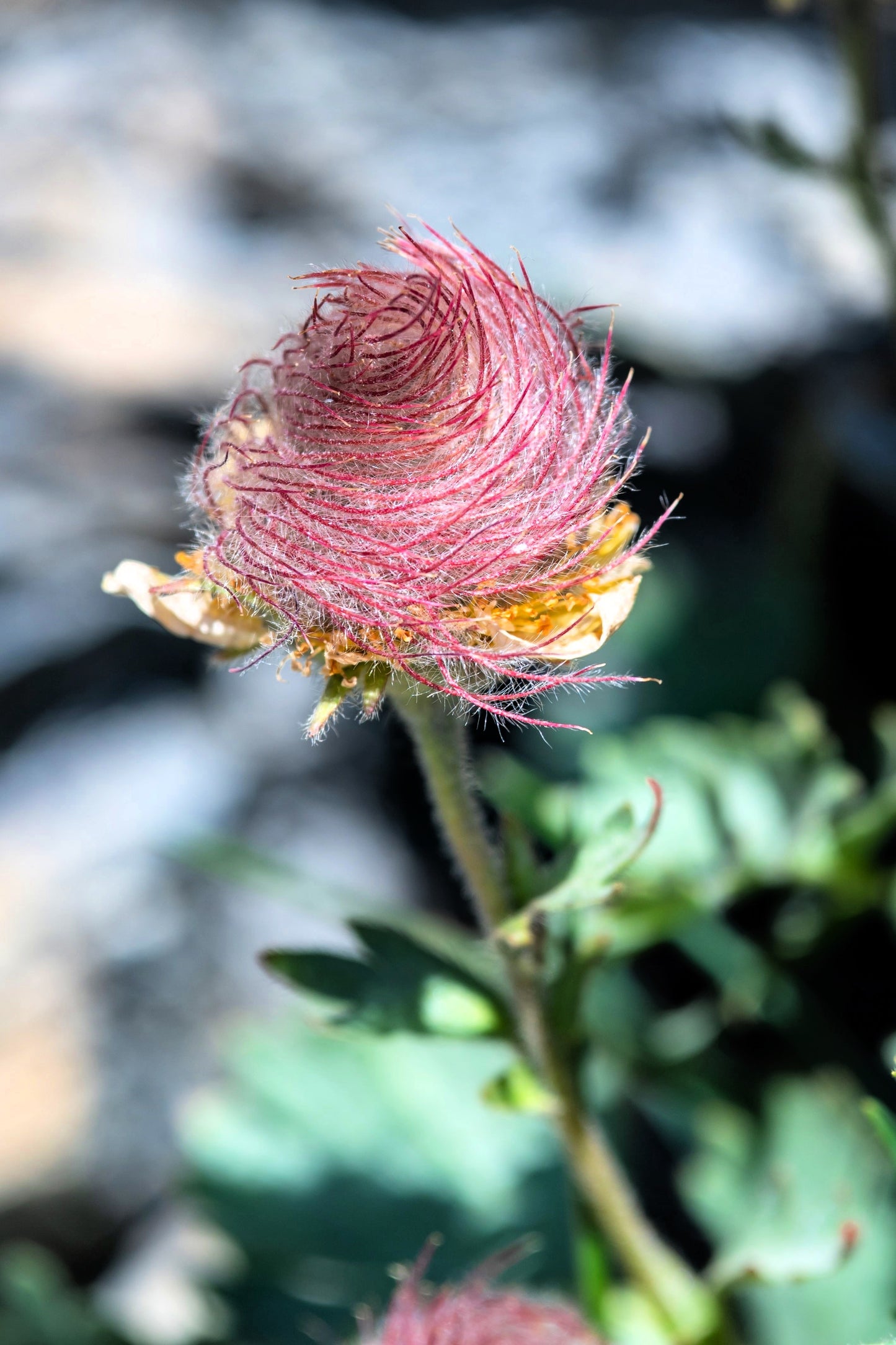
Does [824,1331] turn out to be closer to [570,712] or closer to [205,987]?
[570,712]

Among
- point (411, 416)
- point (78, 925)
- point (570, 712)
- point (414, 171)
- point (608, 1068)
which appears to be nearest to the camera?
point (411, 416)

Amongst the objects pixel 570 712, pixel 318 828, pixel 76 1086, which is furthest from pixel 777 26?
pixel 76 1086

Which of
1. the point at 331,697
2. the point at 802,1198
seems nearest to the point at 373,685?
the point at 331,697

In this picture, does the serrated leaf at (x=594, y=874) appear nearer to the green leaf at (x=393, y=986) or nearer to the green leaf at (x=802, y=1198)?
the green leaf at (x=393, y=986)

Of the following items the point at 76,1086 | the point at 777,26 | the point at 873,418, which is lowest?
the point at 76,1086

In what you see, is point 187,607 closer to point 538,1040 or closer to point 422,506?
point 422,506

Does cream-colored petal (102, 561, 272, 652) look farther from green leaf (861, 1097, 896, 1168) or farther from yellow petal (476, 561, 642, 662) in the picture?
green leaf (861, 1097, 896, 1168)

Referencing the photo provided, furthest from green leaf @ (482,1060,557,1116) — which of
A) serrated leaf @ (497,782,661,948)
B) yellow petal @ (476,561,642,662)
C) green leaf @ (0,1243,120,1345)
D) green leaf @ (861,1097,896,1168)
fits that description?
green leaf @ (0,1243,120,1345)
